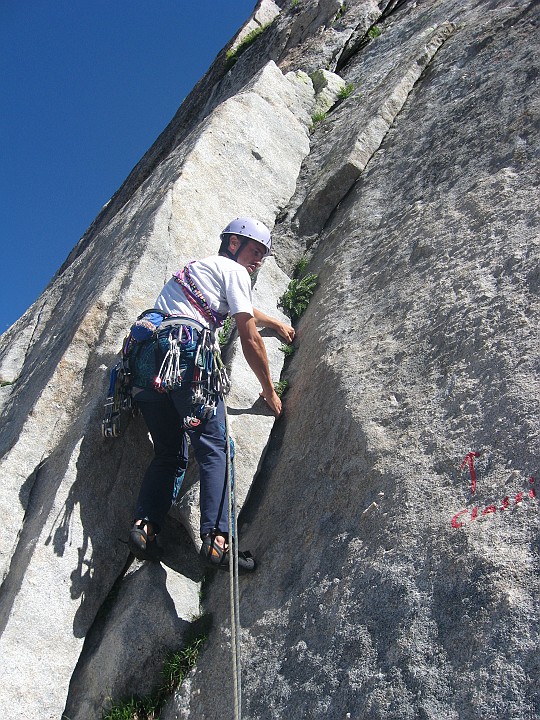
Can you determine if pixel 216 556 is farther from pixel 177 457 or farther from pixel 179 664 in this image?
pixel 177 457

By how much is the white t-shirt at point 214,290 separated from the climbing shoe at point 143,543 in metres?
1.71

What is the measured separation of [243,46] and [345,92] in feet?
21.5

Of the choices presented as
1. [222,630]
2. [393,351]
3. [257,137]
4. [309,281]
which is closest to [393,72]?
[257,137]

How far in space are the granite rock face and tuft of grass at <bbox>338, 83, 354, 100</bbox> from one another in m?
2.23

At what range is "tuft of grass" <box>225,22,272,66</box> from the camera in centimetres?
1606

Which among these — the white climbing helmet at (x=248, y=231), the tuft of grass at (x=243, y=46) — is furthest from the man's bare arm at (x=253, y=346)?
the tuft of grass at (x=243, y=46)

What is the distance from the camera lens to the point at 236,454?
552 centimetres

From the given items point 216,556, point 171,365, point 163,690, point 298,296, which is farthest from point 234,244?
point 163,690

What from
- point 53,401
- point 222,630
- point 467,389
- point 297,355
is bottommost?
point 222,630

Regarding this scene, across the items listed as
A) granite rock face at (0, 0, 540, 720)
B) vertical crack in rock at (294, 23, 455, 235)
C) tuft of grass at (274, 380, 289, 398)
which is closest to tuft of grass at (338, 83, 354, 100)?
granite rock face at (0, 0, 540, 720)

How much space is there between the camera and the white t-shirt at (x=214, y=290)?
18.0ft

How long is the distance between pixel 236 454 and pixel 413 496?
1.84 metres

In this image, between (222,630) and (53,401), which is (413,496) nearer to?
(222,630)

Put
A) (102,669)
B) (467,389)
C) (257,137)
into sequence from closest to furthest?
(467,389) → (102,669) → (257,137)
